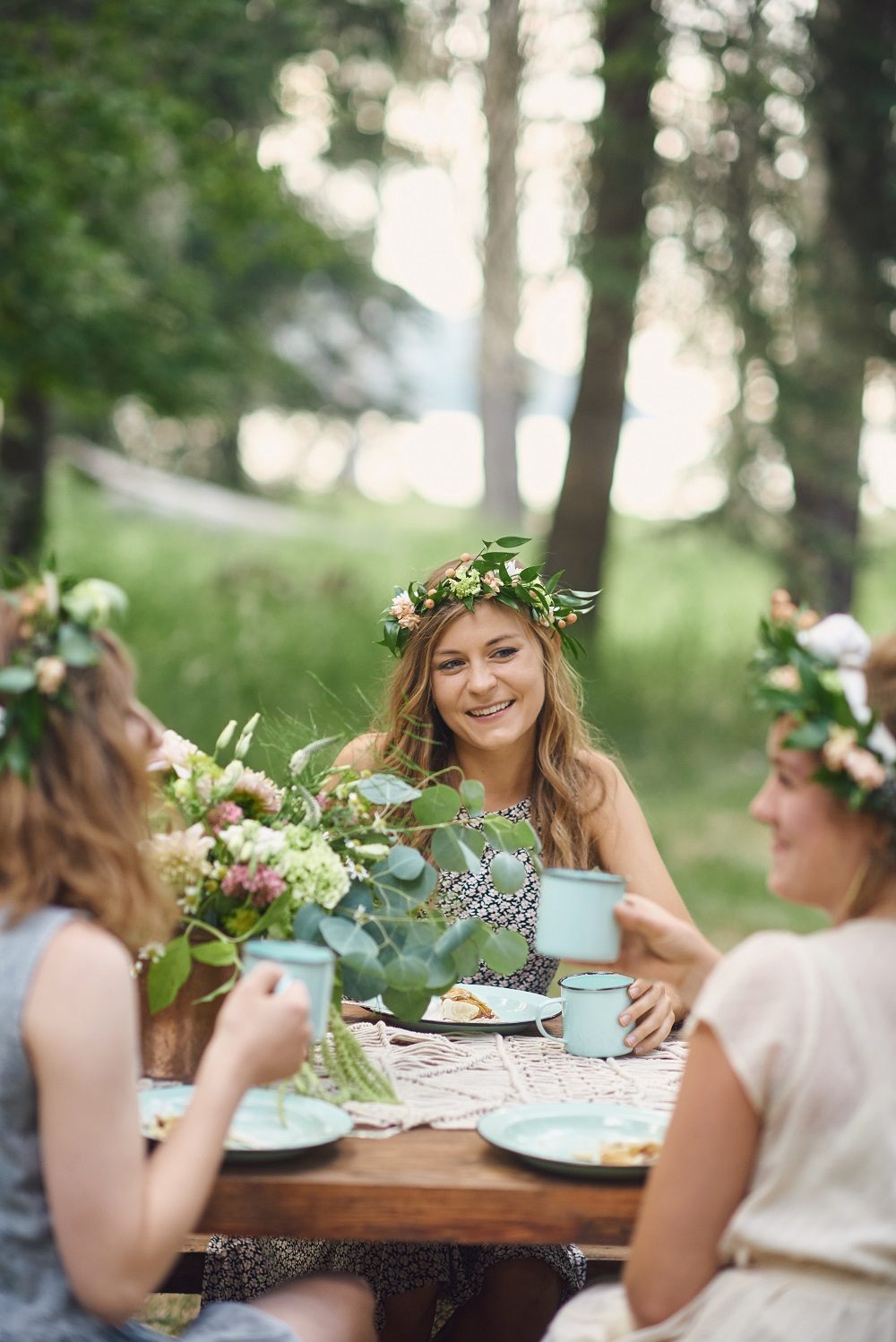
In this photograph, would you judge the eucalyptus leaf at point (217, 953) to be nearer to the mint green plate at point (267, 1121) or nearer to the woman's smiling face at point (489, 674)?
the mint green plate at point (267, 1121)

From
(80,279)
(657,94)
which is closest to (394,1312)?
(80,279)

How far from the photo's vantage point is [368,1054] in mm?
2609

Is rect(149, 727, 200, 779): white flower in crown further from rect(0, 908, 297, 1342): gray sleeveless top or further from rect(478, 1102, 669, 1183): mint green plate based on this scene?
rect(478, 1102, 669, 1183): mint green plate

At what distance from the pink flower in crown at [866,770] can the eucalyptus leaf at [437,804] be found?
2.87 ft

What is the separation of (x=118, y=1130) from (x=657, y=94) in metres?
9.28

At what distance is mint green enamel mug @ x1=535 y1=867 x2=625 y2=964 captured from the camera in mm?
2195

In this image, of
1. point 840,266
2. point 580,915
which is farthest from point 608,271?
point 580,915

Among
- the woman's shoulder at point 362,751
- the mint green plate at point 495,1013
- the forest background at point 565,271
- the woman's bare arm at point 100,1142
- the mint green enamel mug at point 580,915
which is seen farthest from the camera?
the forest background at point 565,271

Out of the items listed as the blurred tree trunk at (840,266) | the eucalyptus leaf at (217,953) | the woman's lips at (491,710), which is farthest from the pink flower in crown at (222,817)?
the blurred tree trunk at (840,266)

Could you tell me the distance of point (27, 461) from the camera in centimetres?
1104

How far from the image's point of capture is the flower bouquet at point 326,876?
2.30m

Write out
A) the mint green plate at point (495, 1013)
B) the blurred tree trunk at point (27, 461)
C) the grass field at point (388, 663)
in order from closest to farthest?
the mint green plate at point (495, 1013) < the grass field at point (388, 663) < the blurred tree trunk at point (27, 461)

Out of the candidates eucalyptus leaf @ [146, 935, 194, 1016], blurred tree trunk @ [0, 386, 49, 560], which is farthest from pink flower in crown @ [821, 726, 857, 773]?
blurred tree trunk @ [0, 386, 49, 560]

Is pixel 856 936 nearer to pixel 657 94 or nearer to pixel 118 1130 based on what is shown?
pixel 118 1130
